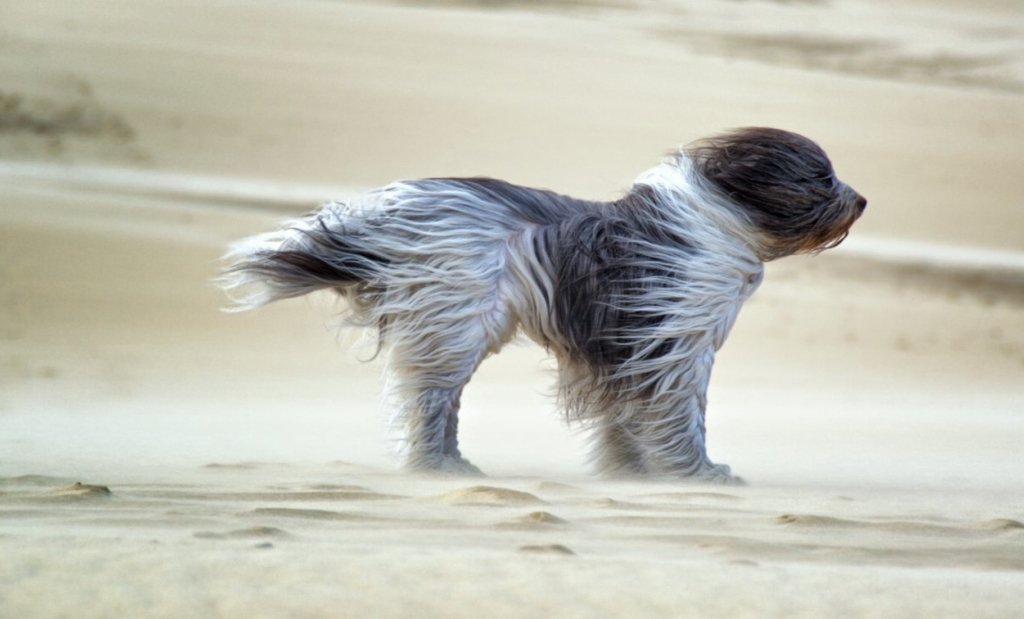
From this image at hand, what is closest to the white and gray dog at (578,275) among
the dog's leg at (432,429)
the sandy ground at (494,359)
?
the dog's leg at (432,429)

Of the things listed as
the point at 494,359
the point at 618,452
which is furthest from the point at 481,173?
the point at 618,452

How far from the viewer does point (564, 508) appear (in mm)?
5016

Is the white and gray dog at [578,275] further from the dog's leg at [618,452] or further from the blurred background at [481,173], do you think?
the blurred background at [481,173]

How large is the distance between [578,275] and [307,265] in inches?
35.9

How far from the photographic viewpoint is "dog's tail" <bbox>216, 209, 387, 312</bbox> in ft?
18.8

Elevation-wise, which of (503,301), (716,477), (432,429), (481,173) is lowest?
(716,477)

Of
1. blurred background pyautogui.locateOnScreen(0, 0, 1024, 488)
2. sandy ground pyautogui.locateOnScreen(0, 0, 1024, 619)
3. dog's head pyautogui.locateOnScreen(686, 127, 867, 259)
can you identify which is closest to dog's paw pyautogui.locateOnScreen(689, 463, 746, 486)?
sandy ground pyautogui.locateOnScreen(0, 0, 1024, 619)

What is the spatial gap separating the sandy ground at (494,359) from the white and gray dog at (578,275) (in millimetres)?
262

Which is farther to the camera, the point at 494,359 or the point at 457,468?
the point at 494,359

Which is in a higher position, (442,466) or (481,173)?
(481,173)

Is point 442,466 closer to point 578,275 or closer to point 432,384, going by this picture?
point 432,384

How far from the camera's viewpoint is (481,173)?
1504 centimetres

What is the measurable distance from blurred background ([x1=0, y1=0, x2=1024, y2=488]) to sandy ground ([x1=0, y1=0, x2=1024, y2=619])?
42 millimetres

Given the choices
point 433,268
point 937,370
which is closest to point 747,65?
point 937,370
